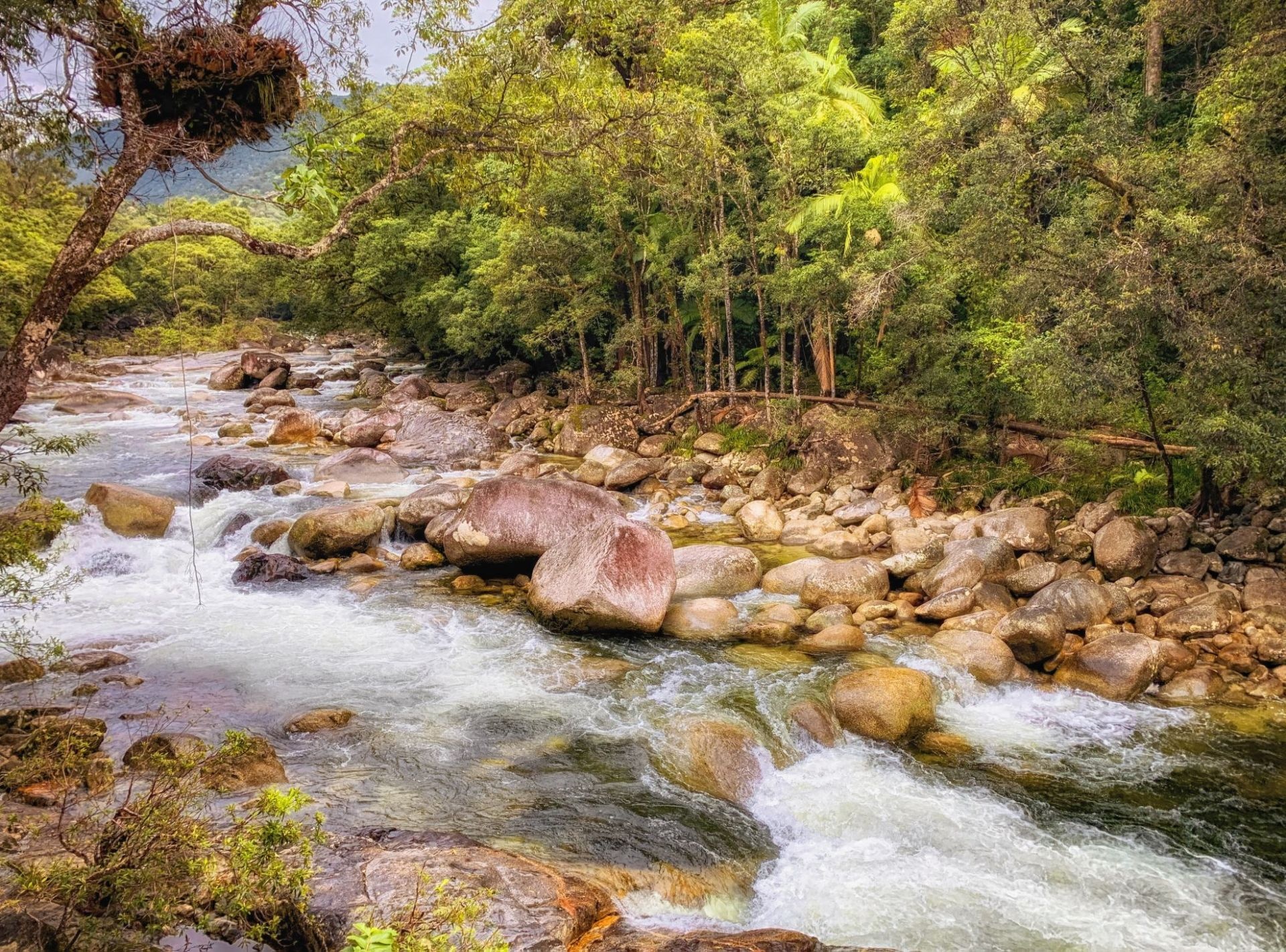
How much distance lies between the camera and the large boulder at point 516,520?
1302cm

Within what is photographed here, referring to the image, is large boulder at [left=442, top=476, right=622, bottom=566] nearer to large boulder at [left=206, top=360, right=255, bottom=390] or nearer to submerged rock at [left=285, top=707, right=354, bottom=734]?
submerged rock at [left=285, top=707, right=354, bottom=734]

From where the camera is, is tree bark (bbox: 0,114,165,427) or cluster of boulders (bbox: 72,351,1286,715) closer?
tree bark (bbox: 0,114,165,427)

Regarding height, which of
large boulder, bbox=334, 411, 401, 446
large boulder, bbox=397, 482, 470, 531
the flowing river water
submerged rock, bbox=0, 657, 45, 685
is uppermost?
large boulder, bbox=334, 411, 401, 446

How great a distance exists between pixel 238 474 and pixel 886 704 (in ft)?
48.8

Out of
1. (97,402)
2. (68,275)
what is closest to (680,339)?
(68,275)

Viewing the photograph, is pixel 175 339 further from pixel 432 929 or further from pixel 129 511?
pixel 432 929

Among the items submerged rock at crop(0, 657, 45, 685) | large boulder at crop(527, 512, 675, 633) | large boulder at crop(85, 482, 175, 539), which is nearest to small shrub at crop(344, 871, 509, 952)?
large boulder at crop(527, 512, 675, 633)

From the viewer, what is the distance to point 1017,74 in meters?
12.3

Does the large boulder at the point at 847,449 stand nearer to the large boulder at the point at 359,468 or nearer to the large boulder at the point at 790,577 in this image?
the large boulder at the point at 790,577

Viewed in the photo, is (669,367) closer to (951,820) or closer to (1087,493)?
(1087,493)

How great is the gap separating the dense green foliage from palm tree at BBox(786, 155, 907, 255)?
0.17 feet

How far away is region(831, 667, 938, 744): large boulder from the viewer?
851cm

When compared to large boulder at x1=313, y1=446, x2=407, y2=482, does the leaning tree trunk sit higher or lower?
higher

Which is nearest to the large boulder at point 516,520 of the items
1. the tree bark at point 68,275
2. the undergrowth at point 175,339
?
the tree bark at point 68,275
